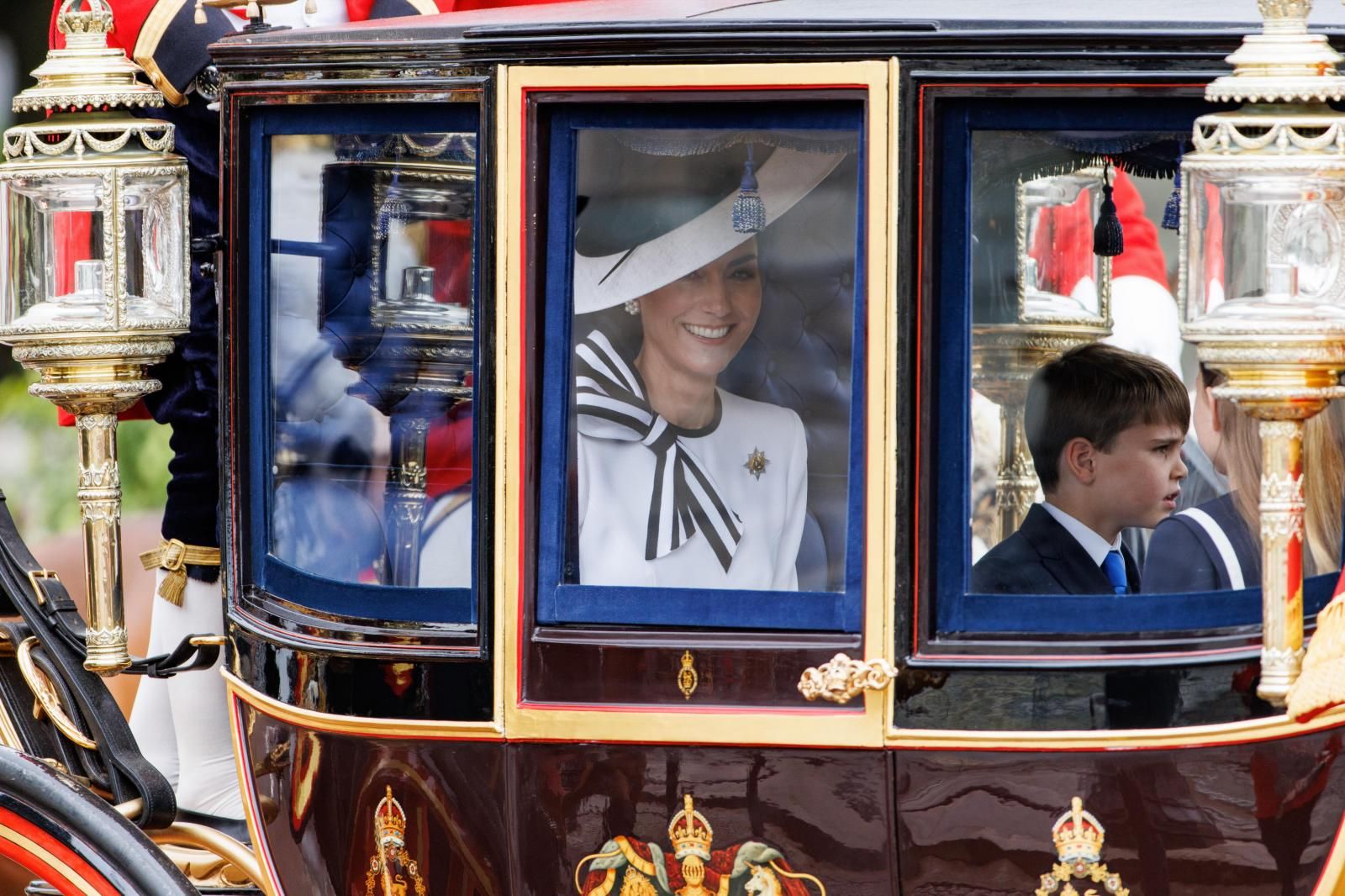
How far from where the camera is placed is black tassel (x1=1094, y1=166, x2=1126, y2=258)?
2.77 metres

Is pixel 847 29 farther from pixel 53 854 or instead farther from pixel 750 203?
pixel 53 854

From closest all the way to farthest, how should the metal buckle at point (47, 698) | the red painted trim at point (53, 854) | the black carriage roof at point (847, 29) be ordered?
the black carriage roof at point (847, 29) → the red painted trim at point (53, 854) → the metal buckle at point (47, 698)

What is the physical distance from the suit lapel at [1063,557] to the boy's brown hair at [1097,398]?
2.9 inches

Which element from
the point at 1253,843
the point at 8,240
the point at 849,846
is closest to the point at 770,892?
the point at 849,846

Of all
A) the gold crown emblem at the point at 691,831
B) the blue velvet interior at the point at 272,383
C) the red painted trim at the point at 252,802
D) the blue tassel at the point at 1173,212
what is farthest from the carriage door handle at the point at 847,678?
the red painted trim at the point at 252,802

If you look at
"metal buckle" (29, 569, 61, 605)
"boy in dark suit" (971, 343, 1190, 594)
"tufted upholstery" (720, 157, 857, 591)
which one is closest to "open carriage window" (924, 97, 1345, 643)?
"boy in dark suit" (971, 343, 1190, 594)

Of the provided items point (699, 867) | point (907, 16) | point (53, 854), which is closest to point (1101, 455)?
point (907, 16)

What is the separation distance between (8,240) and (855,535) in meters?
1.27

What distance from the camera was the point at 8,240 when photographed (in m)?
2.88

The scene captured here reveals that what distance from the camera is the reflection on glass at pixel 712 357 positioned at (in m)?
2.55

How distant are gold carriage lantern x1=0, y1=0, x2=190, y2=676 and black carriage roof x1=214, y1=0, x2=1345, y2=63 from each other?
0.37 meters

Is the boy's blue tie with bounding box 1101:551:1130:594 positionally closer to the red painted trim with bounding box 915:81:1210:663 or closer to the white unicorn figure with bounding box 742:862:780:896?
the red painted trim with bounding box 915:81:1210:663

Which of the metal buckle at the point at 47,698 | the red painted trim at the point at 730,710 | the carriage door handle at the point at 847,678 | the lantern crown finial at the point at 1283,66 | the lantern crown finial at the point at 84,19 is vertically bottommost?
the metal buckle at the point at 47,698

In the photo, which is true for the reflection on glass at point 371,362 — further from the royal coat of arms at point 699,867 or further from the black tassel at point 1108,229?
the black tassel at point 1108,229
